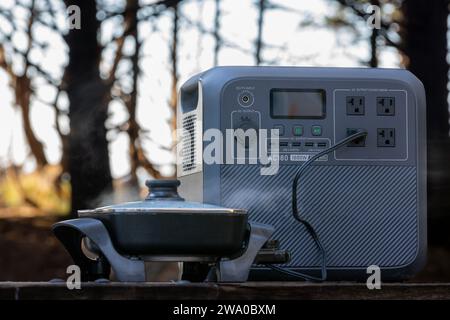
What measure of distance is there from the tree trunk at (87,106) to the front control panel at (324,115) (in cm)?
395

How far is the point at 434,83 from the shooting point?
22.5 feet

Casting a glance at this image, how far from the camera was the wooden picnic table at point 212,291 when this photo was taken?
1.68 meters

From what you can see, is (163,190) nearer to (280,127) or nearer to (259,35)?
(280,127)

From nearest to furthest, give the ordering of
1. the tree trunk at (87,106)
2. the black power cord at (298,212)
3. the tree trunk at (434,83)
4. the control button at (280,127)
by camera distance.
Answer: the black power cord at (298,212)
the control button at (280,127)
the tree trunk at (87,106)
the tree trunk at (434,83)

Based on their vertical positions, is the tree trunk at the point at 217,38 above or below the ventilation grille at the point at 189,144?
above

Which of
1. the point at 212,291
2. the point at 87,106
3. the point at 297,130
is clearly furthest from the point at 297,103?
the point at 87,106

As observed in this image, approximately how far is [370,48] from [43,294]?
5.28 metres

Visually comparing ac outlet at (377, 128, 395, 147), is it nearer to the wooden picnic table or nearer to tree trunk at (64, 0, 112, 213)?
the wooden picnic table

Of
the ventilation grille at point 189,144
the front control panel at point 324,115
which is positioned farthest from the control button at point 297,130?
the ventilation grille at point 189,144

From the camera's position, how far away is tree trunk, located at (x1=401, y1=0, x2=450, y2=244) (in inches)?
268

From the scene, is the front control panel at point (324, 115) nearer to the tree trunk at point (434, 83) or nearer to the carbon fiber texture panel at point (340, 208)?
the carbon fiber texture panel at point (340, 208)

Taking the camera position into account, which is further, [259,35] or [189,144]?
[259,35]

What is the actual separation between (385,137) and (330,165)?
150 millimetres
